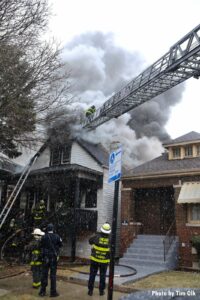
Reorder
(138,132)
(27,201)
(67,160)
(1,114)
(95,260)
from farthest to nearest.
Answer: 1. (138,132)
2. (27,201)
3. (67,160)
4. (1,114)
5. (95,260)

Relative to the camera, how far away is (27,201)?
63.6ft

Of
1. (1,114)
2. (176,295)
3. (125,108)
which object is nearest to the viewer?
(176,295)

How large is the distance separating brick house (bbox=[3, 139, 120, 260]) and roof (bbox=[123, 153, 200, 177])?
6.54ft

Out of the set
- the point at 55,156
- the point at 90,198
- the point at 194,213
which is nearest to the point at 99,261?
the point at 194,213

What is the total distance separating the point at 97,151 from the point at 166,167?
4557 millimetres

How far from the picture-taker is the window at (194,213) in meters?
13.5

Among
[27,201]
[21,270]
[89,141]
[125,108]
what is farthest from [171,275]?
[27,201]

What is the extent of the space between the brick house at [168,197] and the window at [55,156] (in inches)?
163

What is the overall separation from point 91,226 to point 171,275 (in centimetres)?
570

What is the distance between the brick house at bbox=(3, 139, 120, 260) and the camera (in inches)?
597

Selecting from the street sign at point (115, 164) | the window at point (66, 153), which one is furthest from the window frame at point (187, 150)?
the street sign at point (115, 164)

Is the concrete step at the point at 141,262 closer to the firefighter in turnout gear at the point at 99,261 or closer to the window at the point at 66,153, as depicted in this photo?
the firefighter in turnout gear at the point at 99,261

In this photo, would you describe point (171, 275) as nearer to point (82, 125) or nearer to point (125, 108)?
point (125, 108)

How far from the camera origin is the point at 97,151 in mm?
18344
